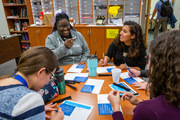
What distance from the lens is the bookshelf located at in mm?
4125

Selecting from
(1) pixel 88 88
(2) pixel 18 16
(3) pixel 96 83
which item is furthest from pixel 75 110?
(2) pixel 18 16

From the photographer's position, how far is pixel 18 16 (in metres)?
4.33

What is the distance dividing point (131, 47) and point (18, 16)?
4.06 metres

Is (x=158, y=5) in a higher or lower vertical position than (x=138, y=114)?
higher

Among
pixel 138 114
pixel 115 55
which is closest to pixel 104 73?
pixel 115 55

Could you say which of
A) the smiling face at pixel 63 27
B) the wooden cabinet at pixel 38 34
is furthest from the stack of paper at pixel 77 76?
the wooden cabinet at pixel 38 34

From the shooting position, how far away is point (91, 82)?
3.96 ft

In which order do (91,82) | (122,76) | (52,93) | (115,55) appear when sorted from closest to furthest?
1. (52,93)
2. (91,82)
3. (122,76)
4. (115,55)

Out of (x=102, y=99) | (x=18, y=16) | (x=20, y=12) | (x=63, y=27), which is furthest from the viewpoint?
(x=20, y=12)

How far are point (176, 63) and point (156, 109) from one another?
212 millimetres

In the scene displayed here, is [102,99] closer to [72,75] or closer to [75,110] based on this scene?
[75,110]

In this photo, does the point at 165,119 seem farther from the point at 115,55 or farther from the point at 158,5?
the point at 158,5

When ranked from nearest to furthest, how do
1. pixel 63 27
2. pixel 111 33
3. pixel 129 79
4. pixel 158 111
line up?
1. pixel 158 111
2. pixel 129 79
3. pixel 63 27
4. pixel 111 33

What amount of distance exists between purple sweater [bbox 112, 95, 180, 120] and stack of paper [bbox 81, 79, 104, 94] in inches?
18.4
